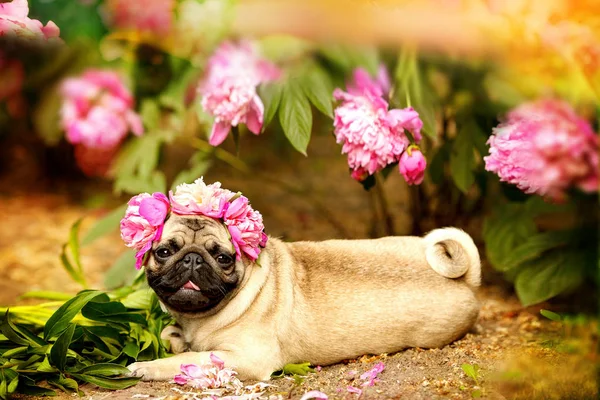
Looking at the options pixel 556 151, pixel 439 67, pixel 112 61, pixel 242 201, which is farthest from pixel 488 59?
pixel 112 61

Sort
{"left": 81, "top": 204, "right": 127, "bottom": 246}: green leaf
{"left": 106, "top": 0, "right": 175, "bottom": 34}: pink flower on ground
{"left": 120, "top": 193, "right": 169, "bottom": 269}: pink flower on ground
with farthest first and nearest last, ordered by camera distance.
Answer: {"left": 106, "top": 0, "right": 175, "bottom": 34}: pink flower on ground, {"left": 81, "top": 204, "right": 127, "bottom": 246}: green leaf, {"left": 120, "top": 193, "right": 169, "bottom": 269}: pink flower on ground

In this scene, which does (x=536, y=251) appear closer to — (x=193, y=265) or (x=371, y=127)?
(x=371, y=127)

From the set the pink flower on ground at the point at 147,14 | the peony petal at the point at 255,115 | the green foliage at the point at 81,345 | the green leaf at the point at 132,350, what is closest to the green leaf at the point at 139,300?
the green foliage at the point at 81,345

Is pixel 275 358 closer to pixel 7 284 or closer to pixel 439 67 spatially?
pixel 439 67

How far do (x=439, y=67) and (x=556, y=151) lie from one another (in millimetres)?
855

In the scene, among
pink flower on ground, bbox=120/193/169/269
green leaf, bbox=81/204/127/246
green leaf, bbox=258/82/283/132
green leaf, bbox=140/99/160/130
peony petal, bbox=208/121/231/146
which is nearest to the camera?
pink flower on ground, bbox=120/193/169/269

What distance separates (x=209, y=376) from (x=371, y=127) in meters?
1.06

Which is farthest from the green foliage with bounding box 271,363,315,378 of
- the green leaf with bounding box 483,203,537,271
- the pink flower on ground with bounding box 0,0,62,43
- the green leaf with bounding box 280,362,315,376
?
the pink flower on ground with bounding box 0,0,62,43

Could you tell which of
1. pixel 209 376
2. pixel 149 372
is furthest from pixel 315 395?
pixel 149 372

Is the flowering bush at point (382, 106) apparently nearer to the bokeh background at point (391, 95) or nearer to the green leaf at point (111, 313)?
the bokeh background at point (391, 95)

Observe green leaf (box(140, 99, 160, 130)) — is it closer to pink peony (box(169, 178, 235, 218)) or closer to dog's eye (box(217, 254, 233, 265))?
pink peony (box(169, 178, 235, 218))

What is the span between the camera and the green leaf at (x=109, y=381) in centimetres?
A: 248

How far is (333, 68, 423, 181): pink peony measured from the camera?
2.72 metres

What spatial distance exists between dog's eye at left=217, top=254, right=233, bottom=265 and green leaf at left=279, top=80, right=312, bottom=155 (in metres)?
0.48
